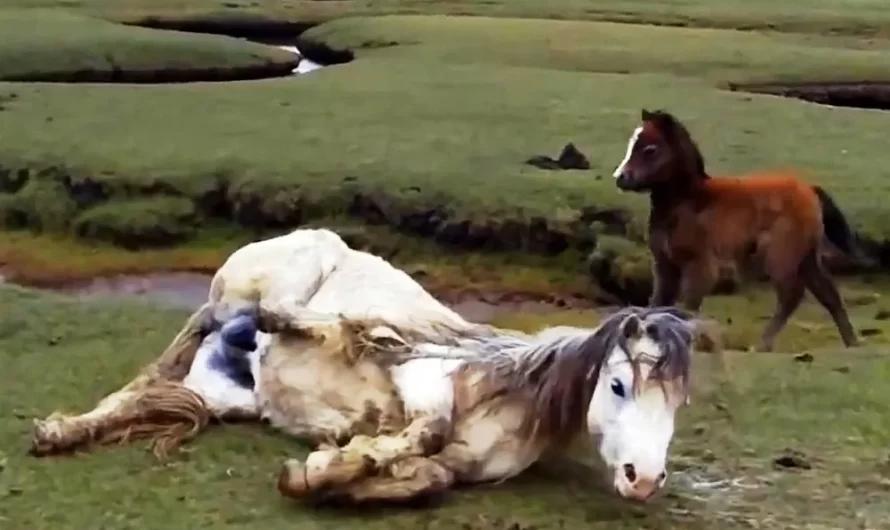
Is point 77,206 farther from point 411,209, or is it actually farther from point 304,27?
point 304,27

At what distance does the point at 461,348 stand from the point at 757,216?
9.12 feet

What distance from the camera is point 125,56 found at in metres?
13.8

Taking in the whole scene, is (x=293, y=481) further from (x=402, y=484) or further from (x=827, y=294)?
(x=827, y=294)

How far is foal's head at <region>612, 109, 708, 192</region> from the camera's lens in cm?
611

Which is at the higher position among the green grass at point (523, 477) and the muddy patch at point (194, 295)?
the green grass at point (523, 477)

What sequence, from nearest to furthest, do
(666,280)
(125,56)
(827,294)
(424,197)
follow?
(666,280)
(827,294)
(424,197)
(125,56)

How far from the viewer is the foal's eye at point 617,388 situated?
318 centimetres

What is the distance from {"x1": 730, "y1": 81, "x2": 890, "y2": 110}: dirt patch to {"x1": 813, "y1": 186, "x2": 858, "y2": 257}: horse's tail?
6742mm

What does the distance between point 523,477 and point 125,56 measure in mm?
11020

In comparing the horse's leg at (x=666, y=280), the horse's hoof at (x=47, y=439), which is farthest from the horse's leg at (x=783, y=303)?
the horse's hoof at (x=47, y=439)

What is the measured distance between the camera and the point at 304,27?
60.8 ft

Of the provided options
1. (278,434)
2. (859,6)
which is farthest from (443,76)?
(859,6)

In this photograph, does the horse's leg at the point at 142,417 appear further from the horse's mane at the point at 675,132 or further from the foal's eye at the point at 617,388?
the horse's mane at the point at 675,132

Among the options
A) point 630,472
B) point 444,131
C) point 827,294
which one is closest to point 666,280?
point 827,294
